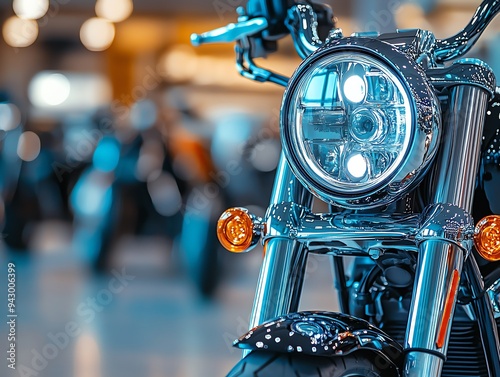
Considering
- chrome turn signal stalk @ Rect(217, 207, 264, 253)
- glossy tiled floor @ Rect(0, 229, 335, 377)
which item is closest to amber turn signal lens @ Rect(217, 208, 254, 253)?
chrome turn signal stalk @ Rect(217, 207, 264, 253)

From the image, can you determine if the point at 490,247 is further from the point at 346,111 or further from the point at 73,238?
the point at 73,238

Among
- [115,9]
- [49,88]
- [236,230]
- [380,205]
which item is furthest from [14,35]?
[380,205]

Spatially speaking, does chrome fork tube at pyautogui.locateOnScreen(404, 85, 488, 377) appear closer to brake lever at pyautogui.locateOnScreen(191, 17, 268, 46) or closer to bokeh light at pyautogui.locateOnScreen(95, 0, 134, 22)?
brake lever at pyautogui.locateOnScreen(191, 17, 268, 46)

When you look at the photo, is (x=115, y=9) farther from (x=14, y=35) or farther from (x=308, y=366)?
(x=308, y=366)

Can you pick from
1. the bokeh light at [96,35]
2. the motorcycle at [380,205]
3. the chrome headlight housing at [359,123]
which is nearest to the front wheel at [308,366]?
the motorcycle at [380,205]

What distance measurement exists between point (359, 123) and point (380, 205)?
175 mm

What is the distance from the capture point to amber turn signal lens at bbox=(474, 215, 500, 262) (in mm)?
1700

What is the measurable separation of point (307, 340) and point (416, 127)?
462 millimetres

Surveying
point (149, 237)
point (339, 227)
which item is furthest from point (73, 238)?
point (339, 227)

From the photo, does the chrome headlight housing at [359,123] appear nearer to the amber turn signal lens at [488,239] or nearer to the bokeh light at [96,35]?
the amber turn signal lens at [488,239]

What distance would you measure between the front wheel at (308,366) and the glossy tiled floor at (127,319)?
8.36 feet

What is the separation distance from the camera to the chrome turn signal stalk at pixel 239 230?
6.07 ft

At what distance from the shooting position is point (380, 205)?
1689 millimetres

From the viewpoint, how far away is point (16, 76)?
18.1 m
